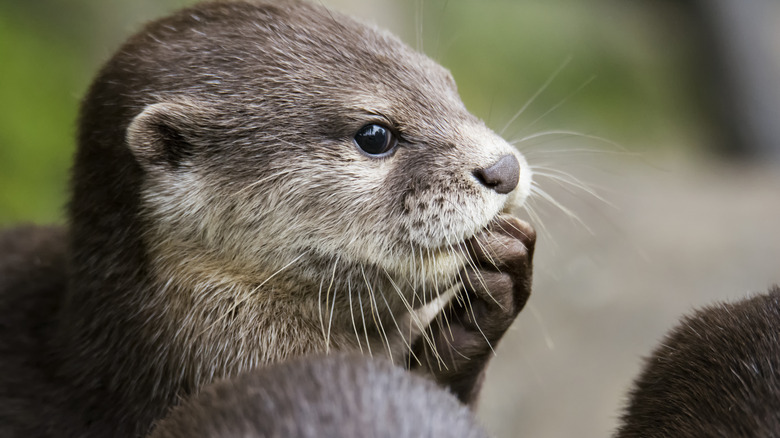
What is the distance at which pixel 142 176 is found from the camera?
1.97 meters

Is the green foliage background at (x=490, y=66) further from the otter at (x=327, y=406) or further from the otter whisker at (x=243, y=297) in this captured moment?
the otter at (x=327, y=406)

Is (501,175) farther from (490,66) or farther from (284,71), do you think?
(490,66)

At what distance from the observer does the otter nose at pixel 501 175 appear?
1.93 meters

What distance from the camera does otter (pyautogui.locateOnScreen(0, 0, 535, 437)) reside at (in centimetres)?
194

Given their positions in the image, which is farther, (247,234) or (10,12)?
(10,12)

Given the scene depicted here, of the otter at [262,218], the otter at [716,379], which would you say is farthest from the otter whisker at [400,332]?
the otter at [716,379]

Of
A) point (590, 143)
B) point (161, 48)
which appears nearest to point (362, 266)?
point (161, 48)

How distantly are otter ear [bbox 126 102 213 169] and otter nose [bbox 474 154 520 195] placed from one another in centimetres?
67

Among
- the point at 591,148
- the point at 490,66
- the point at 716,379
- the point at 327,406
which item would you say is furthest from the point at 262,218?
the point at 490,66

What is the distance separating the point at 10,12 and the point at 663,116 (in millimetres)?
5256

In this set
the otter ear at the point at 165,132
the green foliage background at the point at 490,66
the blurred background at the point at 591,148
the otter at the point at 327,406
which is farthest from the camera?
the green foliage background at the point at 490,66

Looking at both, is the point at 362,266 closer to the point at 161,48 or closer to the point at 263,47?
the point at 263,47

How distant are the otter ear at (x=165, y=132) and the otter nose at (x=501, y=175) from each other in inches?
26.5

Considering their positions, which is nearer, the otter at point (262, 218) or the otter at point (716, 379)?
the otter at point (716, 379)
